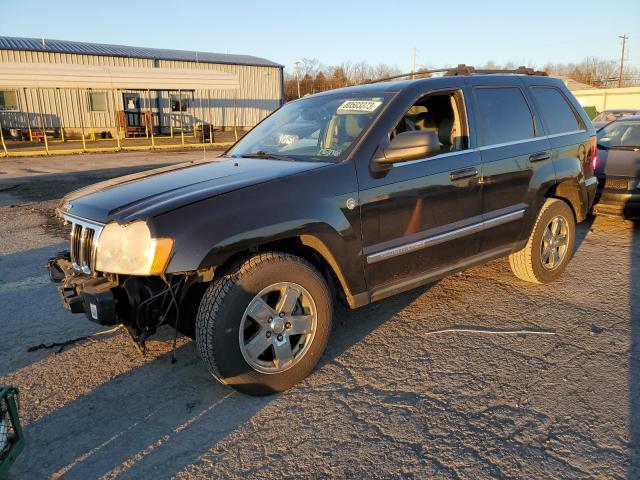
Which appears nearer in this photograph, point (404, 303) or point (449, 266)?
point (449, 266)

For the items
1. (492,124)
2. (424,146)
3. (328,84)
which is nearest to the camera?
(424,146)

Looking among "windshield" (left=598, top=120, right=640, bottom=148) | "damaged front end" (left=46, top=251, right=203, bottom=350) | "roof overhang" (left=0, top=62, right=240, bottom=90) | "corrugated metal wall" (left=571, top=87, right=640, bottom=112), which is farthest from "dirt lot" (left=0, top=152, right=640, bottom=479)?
"corrugated metal wall" (left=571, top=87, right=640, bottom=112)

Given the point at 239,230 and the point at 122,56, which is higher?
the point at 122,56

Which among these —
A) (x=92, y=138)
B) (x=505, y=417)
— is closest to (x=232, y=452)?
(x=505, y=417)

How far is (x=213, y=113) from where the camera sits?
33.2 m

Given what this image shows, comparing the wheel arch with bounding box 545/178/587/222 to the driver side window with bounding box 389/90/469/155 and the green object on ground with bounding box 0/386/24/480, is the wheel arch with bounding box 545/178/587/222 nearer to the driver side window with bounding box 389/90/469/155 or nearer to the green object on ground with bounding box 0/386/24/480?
the driver side window with bounding box 389/90/469/155

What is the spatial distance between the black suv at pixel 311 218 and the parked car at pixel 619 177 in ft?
10.3

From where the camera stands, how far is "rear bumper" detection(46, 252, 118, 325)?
272 centimetres

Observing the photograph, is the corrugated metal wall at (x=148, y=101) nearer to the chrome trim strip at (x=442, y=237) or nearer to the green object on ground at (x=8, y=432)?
the chrome trim strip at (x=442, y=237)

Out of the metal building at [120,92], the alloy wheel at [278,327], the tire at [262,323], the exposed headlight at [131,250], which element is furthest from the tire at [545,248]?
the metal building at [120,92]

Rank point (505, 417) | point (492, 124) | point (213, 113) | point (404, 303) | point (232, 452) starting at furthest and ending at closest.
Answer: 1. point (213, 113)
2. point (404, 303)
3. point (492, 124)
4. point (505, 417)
5. point (232, 452)

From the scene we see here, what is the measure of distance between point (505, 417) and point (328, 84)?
60.5 meters

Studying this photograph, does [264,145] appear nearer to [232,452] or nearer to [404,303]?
[404,303]

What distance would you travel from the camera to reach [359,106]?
3713 mm
